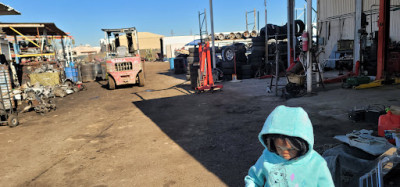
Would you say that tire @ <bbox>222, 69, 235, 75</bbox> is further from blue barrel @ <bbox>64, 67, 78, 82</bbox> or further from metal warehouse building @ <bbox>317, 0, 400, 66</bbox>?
blue barrel @ <bbox>64, 67, 78, 82</bbox>

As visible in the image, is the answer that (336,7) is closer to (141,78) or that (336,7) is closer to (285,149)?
(141,78)

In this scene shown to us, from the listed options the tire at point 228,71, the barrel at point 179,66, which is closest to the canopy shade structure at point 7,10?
the tire at point 228,71

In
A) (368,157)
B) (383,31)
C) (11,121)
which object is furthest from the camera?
(383,31)

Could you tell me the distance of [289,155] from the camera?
1638 mm

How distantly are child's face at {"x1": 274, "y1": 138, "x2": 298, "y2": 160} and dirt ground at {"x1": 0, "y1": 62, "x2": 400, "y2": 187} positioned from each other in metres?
1.88

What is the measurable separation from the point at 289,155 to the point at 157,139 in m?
4.08

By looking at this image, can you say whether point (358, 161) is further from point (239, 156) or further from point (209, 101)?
point (209, 101)

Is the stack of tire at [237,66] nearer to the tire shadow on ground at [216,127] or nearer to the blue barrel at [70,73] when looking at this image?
the tire shadow on ground at [216,127]

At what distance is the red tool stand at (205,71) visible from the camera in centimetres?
1088

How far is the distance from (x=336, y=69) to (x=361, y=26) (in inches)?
229

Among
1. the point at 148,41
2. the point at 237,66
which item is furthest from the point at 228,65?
the point at 148,41

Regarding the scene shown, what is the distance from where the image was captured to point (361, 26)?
10.8m

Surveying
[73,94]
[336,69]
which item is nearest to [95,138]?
[73,94]

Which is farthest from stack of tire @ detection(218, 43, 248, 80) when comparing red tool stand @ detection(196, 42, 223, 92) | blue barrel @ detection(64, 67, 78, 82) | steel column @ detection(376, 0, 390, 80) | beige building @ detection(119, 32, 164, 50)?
beige building @ detection(119, 32, 164, 50)
